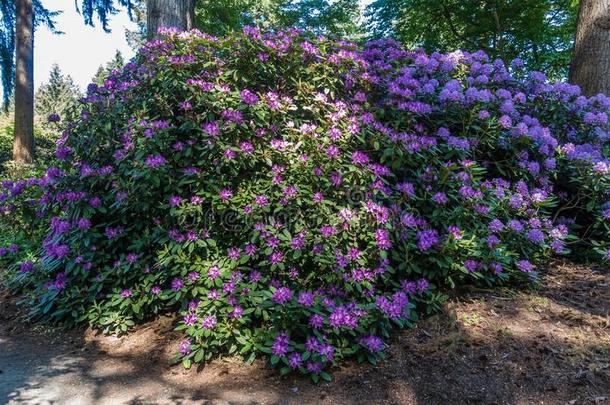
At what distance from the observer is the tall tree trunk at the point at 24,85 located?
34.4ft

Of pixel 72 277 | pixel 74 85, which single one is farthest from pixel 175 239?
pixel 74 85

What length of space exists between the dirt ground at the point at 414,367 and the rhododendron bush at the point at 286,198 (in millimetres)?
141

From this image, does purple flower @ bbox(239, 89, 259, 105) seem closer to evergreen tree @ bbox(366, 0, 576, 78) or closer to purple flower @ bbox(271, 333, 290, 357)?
purple flower @ bbox(271, 333, 290, 357)

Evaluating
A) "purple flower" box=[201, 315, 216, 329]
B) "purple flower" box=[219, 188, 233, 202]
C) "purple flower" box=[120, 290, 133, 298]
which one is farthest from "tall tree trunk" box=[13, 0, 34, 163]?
"purple flower" box=[201, 315, 216, 329]

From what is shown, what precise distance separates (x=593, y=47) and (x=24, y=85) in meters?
11.6

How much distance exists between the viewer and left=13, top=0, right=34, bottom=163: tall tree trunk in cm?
1050

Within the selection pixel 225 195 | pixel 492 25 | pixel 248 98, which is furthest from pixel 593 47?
pixel 225 195

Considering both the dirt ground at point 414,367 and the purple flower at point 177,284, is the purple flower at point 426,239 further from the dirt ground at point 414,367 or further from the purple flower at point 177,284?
the purple flower at point 177,284

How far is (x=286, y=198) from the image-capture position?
3217mm

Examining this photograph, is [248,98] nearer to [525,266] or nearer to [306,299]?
[306,299]

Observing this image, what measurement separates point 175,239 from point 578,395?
108 inches

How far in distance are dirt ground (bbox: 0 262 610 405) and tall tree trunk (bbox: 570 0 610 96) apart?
3.20 m

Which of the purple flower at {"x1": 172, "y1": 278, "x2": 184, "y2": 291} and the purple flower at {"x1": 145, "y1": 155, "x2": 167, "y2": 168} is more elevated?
the purple flower at {"x1": 145, "y1": 155, "x2": 167, "y2": 168}

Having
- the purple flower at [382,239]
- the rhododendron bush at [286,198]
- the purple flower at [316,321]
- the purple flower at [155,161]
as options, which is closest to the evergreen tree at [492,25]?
the rhododendron bush at [286,198]
